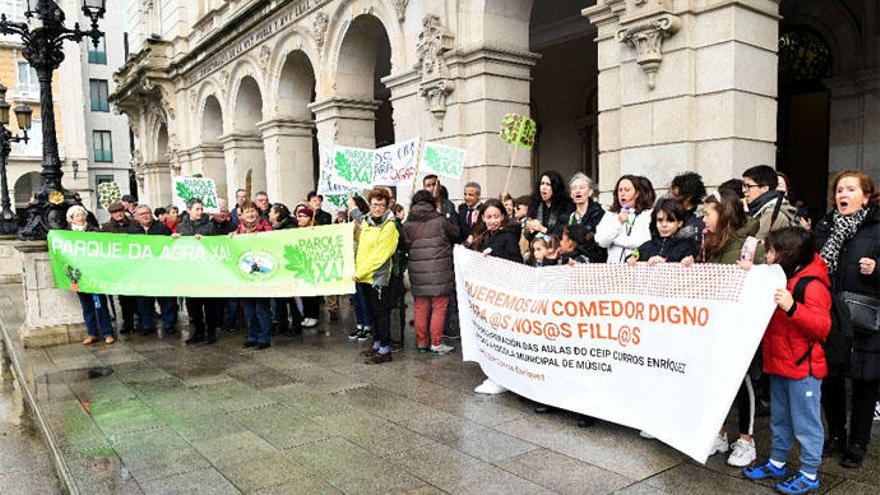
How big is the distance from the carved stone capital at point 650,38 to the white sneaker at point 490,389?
4.20 meters

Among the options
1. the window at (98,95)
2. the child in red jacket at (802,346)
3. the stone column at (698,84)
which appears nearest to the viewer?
the child in red jacket at (802,346)

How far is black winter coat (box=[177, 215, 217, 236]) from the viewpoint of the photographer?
28.9 ft

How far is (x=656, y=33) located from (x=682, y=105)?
883 mm

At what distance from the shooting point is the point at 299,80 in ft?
57.2

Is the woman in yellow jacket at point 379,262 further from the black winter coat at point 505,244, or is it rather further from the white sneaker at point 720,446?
the white sneaker at point 720,446

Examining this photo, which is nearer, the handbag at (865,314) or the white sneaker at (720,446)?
the handbag at (865,314)

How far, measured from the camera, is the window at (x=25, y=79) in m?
43.5

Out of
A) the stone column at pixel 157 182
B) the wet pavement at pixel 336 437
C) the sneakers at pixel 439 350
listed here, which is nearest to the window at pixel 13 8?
the stone column at pixel 157 182

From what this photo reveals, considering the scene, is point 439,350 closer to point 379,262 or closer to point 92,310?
point 379,262

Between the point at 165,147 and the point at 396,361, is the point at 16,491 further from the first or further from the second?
the point at 165,147

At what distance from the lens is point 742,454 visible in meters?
4.21

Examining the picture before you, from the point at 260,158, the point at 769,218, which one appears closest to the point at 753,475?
the point at 769,218

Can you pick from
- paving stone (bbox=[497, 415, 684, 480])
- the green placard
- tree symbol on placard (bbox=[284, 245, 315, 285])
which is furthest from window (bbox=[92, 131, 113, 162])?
paving stone (bbox=[497, 415, 684, 480])

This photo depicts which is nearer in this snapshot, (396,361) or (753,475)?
(753,475)
